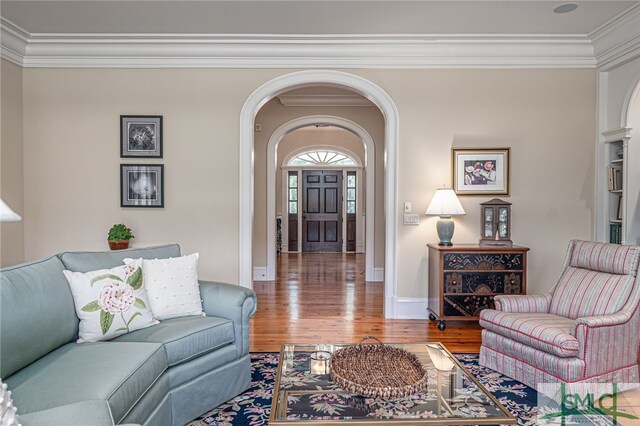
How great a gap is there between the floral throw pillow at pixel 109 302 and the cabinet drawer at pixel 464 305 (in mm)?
2751

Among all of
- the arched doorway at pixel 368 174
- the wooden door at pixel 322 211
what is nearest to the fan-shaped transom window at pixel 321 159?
the wooden door at pixel 322 211

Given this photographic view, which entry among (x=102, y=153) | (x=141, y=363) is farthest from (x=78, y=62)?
(x=141, y=363)

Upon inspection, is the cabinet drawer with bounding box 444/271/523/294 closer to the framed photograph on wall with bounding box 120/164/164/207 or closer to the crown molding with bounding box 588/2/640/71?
the crown molding with bounding box 588/2/640/71

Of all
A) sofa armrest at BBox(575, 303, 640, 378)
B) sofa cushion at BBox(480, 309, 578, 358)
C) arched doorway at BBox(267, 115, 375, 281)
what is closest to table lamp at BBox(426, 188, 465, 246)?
sofa cushion at BBox(480, 309, 578, 358)

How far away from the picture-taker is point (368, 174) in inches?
271

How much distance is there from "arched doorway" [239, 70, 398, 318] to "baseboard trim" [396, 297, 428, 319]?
0.19 ft

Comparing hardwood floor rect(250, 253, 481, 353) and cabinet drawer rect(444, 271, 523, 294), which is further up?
cabinet drawer rect(444, 271, 523, 294)

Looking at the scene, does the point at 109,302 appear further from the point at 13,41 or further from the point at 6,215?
the point at 13,41

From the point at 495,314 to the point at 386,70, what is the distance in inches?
108

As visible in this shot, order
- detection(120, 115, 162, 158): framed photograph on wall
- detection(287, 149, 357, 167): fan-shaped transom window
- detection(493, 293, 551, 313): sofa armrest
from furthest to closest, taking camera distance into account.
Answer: detection(287, 149, 357, 167): fan-shaped transom window < detection(120, 115, 162, 158): framed photograph on wall < detection(493, 293, 551, 313): sofa armrest

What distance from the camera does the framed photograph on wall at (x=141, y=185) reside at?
15.0ft

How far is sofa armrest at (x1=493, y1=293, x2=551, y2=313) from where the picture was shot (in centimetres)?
314

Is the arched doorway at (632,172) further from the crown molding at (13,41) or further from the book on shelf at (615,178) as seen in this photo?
the crown molding at (13,41)

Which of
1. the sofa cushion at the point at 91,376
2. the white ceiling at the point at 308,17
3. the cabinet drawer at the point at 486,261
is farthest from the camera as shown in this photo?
the cabinet drawer at the point at 486,261
